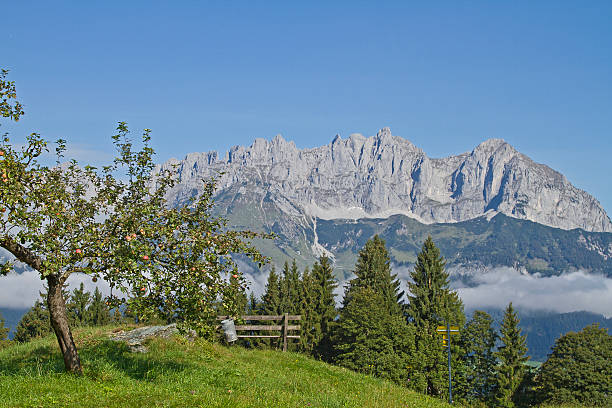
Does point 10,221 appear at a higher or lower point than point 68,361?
higher

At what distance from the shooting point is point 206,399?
16.6 metres

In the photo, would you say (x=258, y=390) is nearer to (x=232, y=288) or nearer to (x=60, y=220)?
(x=232, y=288)

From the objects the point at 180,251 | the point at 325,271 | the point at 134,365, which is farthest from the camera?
the point at 325,271

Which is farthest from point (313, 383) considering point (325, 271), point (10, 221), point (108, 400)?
point (325, 271)

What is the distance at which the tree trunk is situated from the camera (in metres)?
18.3

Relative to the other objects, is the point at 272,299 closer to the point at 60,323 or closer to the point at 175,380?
the point at 175,380

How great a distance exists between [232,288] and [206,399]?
3720 millimetres

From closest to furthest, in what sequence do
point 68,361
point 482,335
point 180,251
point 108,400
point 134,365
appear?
point 108,400
point 180,251
point 68,361
point 134,365
point 482,335

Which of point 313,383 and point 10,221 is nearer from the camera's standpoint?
point 10,221

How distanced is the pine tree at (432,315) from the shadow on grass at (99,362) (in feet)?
161

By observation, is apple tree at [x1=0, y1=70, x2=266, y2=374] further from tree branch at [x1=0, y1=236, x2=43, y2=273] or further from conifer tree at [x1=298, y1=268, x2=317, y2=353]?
conifer tree at [x1=298, y1=268, x2=317, y2=353]

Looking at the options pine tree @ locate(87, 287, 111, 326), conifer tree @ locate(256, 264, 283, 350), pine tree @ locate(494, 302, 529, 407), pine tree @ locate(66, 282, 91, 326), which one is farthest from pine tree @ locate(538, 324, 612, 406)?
pine tree @ locate(66, 282, 91, 326)

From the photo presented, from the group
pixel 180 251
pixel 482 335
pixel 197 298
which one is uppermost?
pixel 180 251

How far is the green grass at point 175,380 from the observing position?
1638cm
